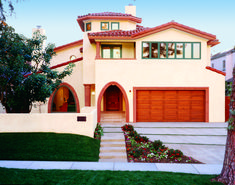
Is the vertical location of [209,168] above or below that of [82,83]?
below

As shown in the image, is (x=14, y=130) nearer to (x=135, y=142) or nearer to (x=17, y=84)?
(x=17, y=84)

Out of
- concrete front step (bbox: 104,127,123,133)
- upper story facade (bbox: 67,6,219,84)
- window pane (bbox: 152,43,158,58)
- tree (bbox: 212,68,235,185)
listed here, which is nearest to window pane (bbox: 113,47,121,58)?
upper story facade (bbox: 67,6,219,84)

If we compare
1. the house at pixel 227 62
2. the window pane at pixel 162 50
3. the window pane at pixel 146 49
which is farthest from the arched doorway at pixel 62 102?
the house at pixel 227 62

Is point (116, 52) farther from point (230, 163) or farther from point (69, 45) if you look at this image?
point (230, 163)

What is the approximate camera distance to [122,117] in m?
16.6

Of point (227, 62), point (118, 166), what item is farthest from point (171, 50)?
point (227, 62)

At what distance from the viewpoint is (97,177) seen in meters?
6.31

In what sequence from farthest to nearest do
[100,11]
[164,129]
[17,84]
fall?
[100,11] → [164,129] → [17,84]

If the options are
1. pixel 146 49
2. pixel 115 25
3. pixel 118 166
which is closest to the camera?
pixel 118 166

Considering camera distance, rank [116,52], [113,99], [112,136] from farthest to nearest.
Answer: [113,99], [116,52], [112,136]

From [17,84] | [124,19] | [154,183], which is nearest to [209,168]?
[154,183]

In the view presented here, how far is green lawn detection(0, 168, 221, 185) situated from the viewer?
5.89 metres

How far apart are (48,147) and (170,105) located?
10442 millimetres

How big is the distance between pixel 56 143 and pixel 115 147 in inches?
112
